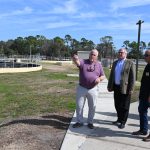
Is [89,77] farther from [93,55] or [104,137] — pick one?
[104,137]

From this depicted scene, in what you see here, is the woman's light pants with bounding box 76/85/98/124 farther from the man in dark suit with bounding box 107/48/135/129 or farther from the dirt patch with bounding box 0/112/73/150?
the dirt patch with bounding box 0/112/73/150

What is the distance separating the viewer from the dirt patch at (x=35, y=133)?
7.32 meters

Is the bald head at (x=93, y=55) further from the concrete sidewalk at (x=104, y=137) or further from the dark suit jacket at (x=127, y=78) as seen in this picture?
the concrete sidewalk at (x=104, y=137)

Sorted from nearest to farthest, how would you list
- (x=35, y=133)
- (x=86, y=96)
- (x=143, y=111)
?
(x=143, y=111) < (x=35, y=133) < (x=86, y=96)

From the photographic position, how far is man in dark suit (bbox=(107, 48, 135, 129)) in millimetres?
8477

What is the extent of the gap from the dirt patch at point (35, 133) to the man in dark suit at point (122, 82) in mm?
1207

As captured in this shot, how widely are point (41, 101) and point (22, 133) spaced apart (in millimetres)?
6185

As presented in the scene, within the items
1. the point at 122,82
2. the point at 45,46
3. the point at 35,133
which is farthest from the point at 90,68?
the point at 45,46

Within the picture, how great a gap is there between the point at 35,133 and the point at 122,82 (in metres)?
1.98

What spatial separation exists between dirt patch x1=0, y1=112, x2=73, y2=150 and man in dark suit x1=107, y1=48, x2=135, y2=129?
1207 millimetres

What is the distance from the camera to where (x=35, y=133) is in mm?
8156

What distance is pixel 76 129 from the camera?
850 centimetres

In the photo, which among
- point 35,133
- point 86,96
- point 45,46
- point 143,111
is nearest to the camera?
point 143,111

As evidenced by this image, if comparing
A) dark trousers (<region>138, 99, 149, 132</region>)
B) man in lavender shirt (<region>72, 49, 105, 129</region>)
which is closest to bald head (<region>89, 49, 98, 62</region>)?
man in lavender shirt (<region>72, 49, 105, 129</region>)
